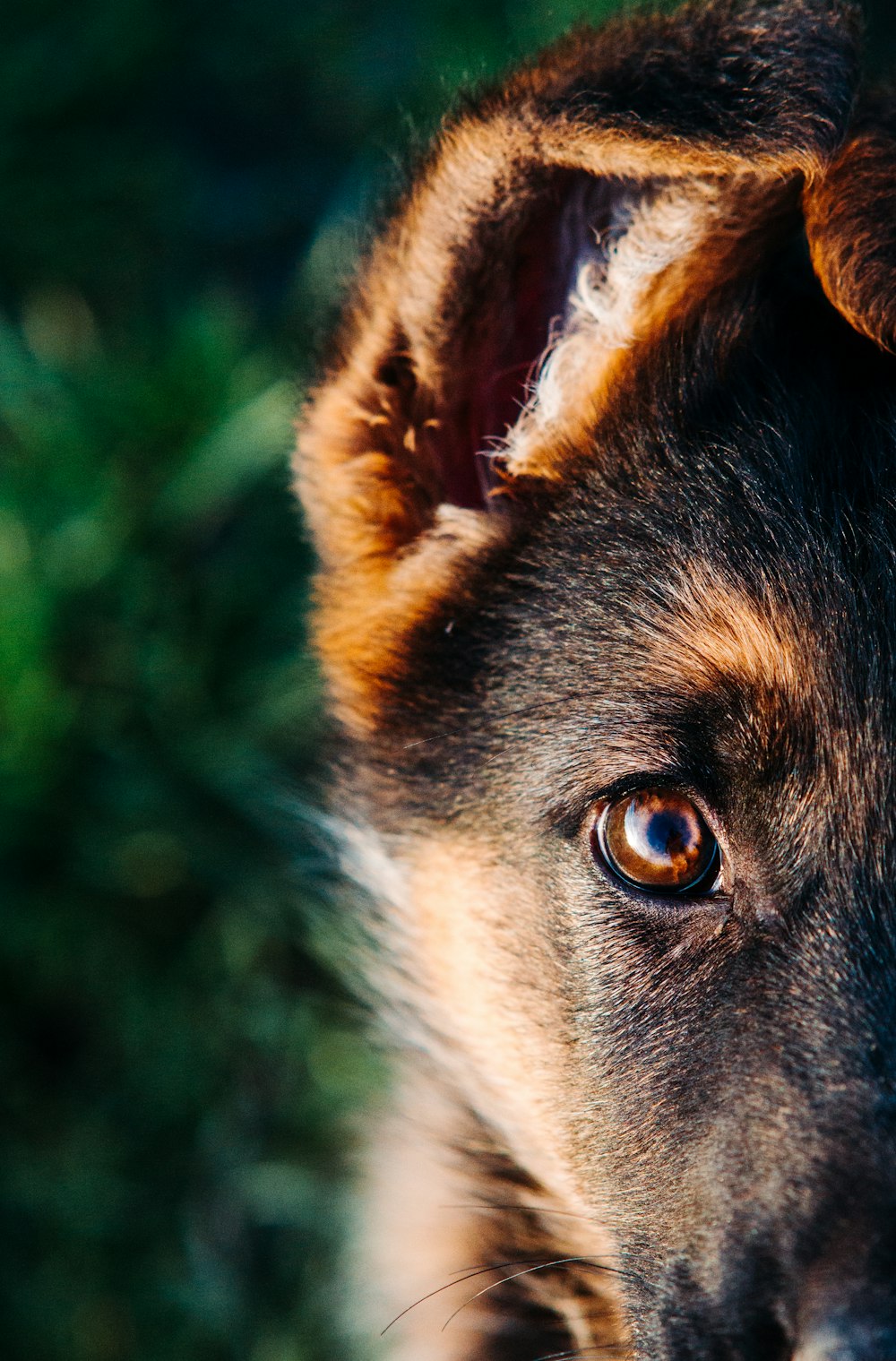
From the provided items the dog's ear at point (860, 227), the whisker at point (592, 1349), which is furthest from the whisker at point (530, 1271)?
the dog's ear at point (860, 227)

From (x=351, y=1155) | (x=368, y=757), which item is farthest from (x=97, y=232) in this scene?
(x=351, y=1155)

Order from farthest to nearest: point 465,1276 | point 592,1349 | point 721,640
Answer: point 465,1276, point 592,1349, point 721,640

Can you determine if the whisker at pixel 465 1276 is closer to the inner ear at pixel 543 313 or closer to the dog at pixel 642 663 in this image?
the dog at pixel 642 663

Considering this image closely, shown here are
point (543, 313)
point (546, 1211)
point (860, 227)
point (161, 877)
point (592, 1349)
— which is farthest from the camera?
point (161, 877)

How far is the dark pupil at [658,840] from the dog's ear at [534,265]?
0.57 m

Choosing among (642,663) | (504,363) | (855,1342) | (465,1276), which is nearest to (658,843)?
(642,663)

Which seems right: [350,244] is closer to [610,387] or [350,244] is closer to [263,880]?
[610,387]

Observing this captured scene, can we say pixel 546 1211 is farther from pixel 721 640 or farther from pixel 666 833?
pixel 721 640

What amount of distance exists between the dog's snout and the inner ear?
1429 mm

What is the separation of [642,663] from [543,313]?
680 mm

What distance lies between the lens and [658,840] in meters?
2.08

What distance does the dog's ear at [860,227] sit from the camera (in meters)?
1.89

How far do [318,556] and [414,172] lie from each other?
76cm

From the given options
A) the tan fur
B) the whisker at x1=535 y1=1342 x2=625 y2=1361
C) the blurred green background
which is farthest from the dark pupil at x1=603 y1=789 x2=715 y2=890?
the blurred green background
